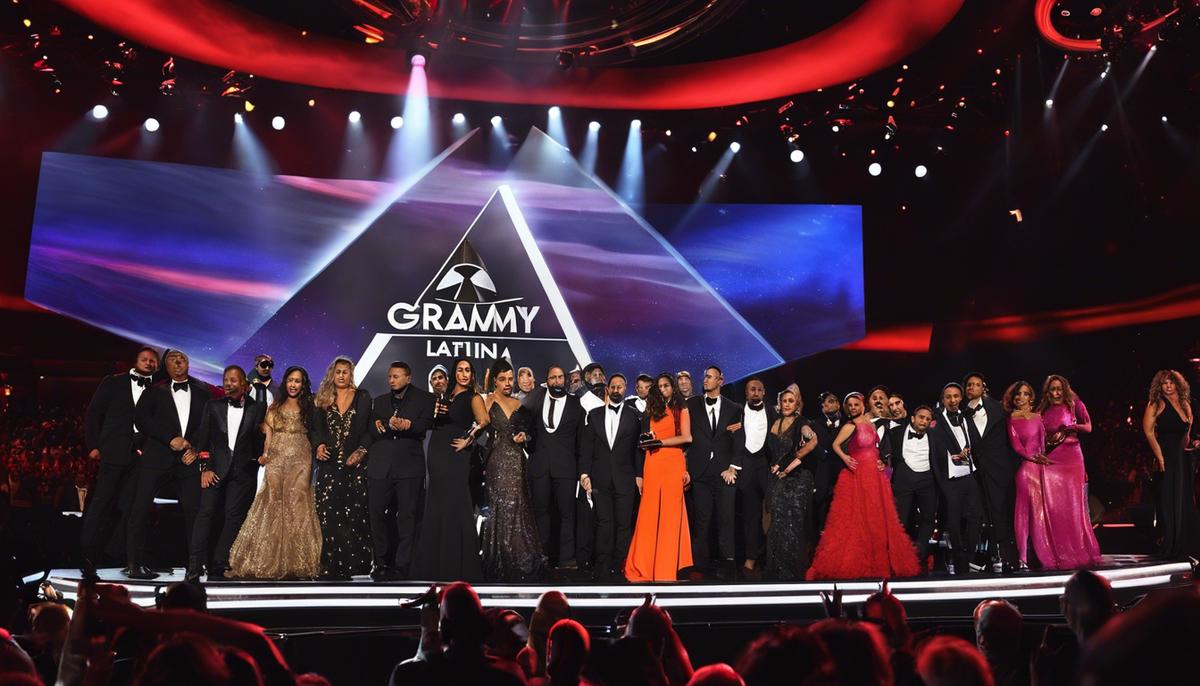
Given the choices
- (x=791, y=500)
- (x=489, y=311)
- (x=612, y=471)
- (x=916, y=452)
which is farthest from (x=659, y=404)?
(x=489, y=311)

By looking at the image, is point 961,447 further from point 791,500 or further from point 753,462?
point 753,462

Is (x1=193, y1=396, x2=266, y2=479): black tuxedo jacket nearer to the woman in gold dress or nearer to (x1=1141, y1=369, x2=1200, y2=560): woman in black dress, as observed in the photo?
the woman in gold dress

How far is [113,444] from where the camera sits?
886 centimetres

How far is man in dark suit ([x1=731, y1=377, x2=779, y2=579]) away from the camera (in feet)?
31.6

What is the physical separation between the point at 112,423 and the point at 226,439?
954 mm

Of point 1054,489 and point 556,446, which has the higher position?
point 556,446

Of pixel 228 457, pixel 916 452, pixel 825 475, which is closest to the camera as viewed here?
pixel 228 457

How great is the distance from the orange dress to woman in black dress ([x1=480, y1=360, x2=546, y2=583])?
35.4 inches

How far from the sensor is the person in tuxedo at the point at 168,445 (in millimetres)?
8844

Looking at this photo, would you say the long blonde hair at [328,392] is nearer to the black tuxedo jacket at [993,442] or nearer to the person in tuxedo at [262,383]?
the person in tuxedo at [262,383]

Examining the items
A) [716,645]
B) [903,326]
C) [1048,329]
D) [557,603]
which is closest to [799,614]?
[716,645]

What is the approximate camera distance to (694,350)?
13.4 m

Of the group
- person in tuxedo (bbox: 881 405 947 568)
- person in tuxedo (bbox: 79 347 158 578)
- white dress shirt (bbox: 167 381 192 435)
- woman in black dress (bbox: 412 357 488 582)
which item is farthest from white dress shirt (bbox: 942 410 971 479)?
person in tuxedo (bbox: 79 347 158 578)

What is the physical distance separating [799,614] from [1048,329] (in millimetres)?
8207
